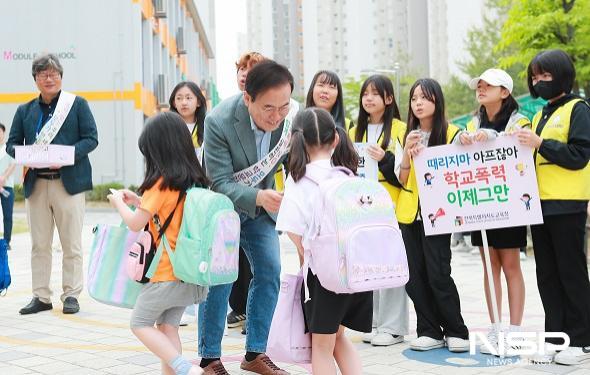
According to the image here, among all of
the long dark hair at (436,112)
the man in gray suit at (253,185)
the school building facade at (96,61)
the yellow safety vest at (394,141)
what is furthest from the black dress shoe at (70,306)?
the school building facade at (96,61)

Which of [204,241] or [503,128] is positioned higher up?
[503,128]

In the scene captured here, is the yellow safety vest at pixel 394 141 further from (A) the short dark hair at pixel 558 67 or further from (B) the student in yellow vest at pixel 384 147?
(A) the short dark hair at pixel 558 67

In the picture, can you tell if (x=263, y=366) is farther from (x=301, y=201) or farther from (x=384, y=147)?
(x=384, y=147)

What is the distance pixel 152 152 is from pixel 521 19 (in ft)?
47.8

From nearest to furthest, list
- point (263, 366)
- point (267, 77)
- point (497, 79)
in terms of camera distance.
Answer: point (267, 77) → point (263, 366) → point (497, 79)

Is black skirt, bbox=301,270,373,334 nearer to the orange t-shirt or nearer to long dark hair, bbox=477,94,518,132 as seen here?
the orange t-shirt

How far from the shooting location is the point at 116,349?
552 centimetres

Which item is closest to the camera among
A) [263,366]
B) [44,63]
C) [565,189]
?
[263,366]

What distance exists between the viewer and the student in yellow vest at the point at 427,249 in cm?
514

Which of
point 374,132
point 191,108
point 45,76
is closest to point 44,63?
point 45,76

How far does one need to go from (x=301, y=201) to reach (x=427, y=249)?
1755 millimetres

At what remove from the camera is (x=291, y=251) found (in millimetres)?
12945

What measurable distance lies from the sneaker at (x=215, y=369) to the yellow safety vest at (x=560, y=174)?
223 centimetres

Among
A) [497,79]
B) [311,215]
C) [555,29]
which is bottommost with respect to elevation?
[311,215]
